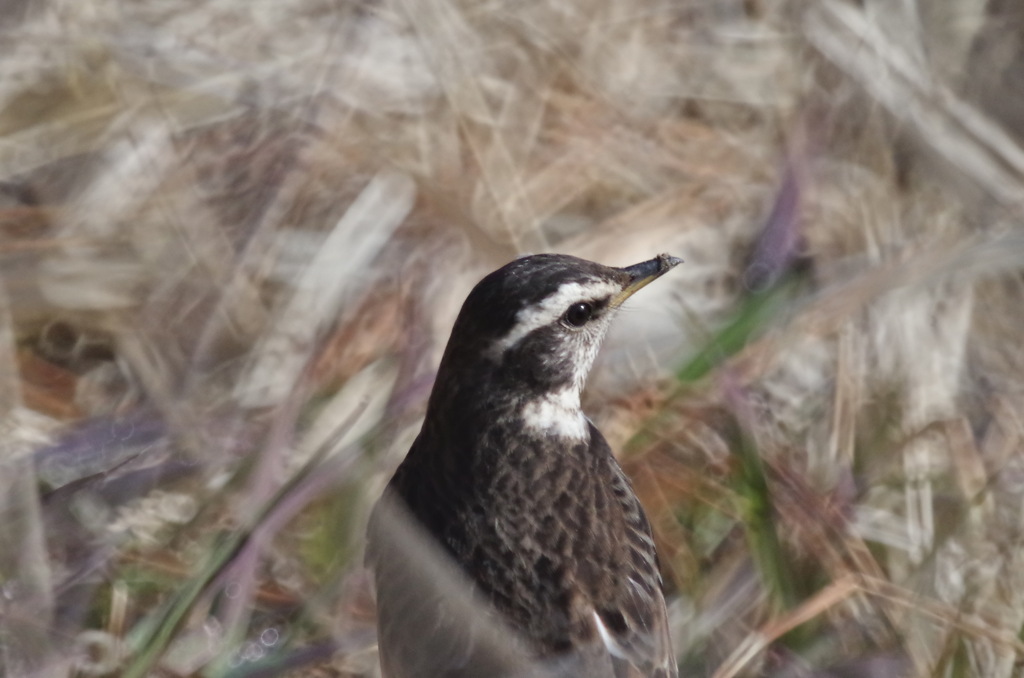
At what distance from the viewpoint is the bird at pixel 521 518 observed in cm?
432

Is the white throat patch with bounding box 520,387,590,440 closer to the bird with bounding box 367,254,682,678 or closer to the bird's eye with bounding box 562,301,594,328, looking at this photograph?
the bird with bounding box 367,254,682,678

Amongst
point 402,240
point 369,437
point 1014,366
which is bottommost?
point 1014,366

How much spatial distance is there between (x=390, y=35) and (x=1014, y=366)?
9.91ft

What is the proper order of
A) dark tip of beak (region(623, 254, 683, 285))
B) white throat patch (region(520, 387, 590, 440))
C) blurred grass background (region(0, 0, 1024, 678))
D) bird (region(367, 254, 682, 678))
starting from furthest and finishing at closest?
blurred grass background (region(0, 0, 1024, 678)) → dark tip of beak (region(623, 254, 683, 285)) → white throat patch (region(520, 387, 590, 440)) → bird (region(367, 254, 682, 678))

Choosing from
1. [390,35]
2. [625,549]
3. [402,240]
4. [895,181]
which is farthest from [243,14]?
[625,549]

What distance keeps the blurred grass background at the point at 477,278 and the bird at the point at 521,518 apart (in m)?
0.31

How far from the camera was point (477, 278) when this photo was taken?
6.46 m

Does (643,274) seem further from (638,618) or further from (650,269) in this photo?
(638,618)

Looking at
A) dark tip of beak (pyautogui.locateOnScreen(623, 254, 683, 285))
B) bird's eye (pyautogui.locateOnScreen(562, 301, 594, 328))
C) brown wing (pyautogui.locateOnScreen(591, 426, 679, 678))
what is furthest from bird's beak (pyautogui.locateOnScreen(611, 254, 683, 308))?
brown wing (pyautogui.locateOnScreen(591, 426, 679, 678))

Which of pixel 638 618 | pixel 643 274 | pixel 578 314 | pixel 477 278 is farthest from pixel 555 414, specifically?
pixel 477 278

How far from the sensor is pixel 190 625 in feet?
16.2

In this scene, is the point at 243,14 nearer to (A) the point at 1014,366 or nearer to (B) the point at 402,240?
(B) the point at 402,240

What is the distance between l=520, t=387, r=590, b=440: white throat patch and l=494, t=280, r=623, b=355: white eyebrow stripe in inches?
8.9

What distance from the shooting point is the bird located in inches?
170
